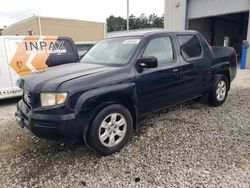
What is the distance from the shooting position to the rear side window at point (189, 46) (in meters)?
4.29

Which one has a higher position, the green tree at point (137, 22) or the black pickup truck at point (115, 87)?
the green tree at point (137, 22)

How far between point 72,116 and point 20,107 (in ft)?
3.67

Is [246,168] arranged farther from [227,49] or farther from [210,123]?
[227,49]

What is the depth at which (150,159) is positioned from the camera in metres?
3.13

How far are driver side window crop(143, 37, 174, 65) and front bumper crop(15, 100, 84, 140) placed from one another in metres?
1.59

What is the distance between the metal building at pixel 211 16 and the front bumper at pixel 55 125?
11814 millimetres

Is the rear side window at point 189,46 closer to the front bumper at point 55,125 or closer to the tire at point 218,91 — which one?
the tire at point 218,91

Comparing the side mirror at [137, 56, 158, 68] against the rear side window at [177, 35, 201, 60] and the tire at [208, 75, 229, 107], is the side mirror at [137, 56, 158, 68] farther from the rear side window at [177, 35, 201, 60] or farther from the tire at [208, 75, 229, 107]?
the tire at [208, 75, 229, 107]

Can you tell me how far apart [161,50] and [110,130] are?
168 cm

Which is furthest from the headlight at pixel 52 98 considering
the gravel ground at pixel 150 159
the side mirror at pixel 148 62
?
the side mirror at pixel 148 62

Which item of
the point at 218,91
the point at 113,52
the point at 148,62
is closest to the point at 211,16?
the point at 218,91

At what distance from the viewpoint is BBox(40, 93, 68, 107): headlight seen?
2.78 m

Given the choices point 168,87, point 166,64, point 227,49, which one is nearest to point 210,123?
point 168,87

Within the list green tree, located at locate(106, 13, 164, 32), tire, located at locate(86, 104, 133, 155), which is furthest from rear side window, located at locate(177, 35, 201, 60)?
green tree, located at locate(106, 13, 164, 32)
